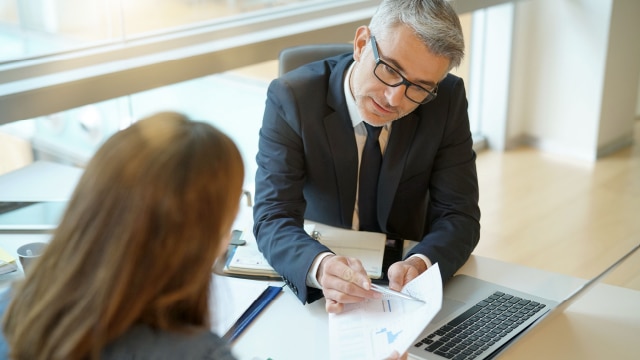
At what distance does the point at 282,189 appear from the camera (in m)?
1.85

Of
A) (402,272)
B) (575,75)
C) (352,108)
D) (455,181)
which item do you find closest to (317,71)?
(352,108)

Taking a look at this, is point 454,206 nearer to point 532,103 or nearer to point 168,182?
point 168,182

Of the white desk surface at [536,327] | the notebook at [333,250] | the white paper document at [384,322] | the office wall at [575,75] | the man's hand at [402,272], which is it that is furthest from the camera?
the office wall at [575,75]

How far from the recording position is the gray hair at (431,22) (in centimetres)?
171

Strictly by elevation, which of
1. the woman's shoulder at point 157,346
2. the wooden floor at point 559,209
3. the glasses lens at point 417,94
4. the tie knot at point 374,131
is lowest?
the wooden floor at point 559,209

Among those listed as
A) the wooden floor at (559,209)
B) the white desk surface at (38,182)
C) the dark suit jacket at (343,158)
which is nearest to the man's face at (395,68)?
the dark suit jacket at (343,158)

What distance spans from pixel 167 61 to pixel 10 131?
65 cm

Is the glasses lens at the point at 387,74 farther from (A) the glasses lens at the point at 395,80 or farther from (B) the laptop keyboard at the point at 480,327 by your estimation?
(B) the laptop keyboard at the point at 480,327

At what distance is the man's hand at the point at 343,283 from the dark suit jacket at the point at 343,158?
29 centimetres

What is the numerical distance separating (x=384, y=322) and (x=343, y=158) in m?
0.61

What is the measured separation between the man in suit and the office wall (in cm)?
287

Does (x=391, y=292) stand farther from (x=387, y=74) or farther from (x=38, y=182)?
(x=38, y=182)

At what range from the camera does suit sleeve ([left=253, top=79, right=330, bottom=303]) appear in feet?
5.49

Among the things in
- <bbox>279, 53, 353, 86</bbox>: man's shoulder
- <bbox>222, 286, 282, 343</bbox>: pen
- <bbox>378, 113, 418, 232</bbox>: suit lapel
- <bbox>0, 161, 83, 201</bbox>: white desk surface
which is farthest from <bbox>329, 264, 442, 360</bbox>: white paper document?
<bbox>0, 161, 83, 201</bbox>: white desk surface
